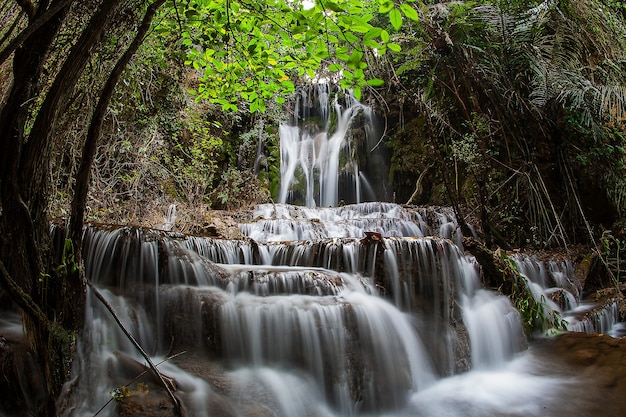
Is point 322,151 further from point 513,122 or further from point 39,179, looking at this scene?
point 39,179

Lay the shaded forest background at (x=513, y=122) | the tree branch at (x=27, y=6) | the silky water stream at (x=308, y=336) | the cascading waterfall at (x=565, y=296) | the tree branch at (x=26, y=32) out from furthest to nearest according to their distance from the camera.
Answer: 1. the shaded forest background at (x=513, y=122)
2. the cascading waterfall at (x=565, y=296)
3. the silky water stream at (x=308, y=336)
4. the tree branch at (x=27, y=6)
5. the tree branch at (x=26, y=32)

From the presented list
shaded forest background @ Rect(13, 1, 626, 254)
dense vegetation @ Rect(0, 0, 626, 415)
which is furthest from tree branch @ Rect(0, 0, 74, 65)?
shaded forest background @ Rect(13, 1, 626, 254)

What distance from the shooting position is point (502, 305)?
523 cm

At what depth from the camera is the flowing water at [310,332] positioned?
330cm

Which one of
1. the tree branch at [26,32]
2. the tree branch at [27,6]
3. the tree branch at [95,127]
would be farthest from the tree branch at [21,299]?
the tree branch at [27,6]

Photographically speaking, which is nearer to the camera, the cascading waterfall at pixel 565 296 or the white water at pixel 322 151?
the cascading waterfall at pixel 565 296

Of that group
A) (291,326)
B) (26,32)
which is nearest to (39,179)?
(26,32)

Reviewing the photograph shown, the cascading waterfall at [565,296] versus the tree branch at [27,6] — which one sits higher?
the tree branch at [27,6]

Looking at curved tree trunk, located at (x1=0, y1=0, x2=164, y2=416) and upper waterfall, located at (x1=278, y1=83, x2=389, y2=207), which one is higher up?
upper waterfall, located at (x1=278, y1=83, x2=389, y2=207)

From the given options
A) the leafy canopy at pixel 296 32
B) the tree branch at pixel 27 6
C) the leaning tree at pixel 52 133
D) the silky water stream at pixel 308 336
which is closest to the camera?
the tree branch at pixel 27 6

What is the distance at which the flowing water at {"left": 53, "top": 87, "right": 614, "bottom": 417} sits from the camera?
3305 millimetres

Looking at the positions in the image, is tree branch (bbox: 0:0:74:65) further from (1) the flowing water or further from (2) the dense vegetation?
(1) the flowing water

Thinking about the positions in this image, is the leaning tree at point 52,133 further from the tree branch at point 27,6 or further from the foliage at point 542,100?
the foliage at point 542,100

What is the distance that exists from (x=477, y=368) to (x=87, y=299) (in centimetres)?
427
